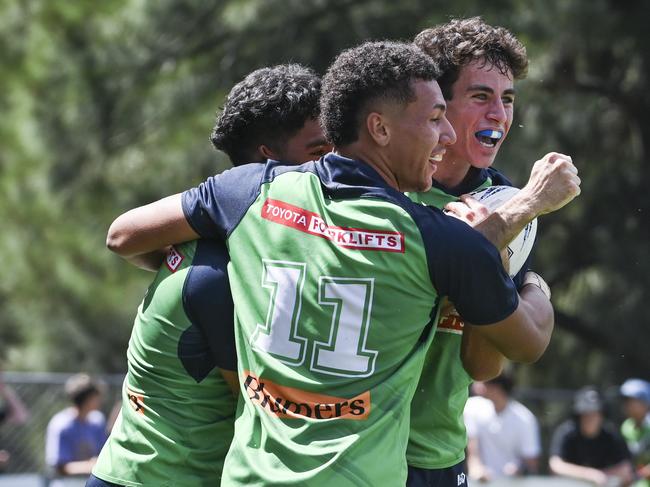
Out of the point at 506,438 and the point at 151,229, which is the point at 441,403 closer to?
the point at 151,229

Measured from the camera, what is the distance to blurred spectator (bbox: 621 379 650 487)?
10188mm

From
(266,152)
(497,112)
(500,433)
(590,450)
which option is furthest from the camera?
(590,450)

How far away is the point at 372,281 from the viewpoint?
9.40 feet

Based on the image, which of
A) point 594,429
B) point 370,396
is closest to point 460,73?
point 370,396

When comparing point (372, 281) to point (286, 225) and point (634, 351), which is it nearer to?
point (286, 225)

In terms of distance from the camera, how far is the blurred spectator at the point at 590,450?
10.0 meters

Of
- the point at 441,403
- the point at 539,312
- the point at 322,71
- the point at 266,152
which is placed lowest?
the point at 441,403

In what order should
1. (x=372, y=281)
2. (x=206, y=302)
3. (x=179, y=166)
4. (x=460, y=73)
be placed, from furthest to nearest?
(x=179, y=166) < (x=460, y=73) < (x=206, y=302) < (x=372, y=281)

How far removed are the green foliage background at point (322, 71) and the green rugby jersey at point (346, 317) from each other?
8114 millimetres

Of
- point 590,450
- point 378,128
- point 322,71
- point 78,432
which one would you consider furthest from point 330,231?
A: point 322,71

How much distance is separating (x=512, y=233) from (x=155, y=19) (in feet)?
32.3

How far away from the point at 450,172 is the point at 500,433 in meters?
6.48

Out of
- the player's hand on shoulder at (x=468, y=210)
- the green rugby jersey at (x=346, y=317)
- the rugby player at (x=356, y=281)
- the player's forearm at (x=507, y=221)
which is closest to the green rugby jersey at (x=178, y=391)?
the rugby player at (x=356, y=281)

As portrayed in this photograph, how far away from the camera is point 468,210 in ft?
10.3
